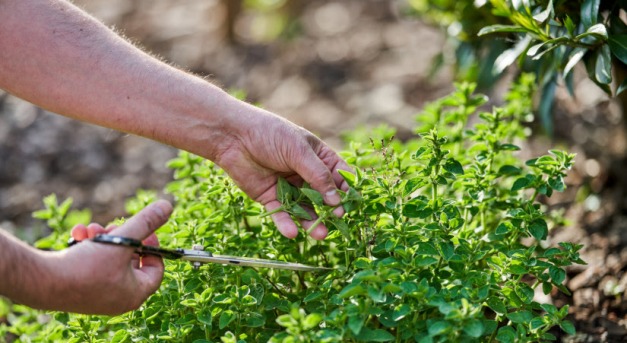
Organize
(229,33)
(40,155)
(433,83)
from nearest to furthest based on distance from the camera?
(40,155) → (433,83) → (229,33)

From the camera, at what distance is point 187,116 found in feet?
7.14

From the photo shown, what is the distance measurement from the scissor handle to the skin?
15 cm

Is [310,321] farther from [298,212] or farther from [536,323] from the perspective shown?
[536,323]

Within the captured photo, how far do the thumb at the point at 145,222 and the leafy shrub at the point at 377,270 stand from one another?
221 mm

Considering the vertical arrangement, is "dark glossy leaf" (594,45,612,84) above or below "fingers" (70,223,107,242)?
above

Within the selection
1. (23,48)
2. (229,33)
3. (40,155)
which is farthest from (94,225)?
(229,33)

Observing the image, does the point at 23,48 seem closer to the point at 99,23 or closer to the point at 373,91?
the point at 99,23

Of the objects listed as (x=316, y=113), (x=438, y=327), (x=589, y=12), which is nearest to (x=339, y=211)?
(x=438, y=327)

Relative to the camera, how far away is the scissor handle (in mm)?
1682

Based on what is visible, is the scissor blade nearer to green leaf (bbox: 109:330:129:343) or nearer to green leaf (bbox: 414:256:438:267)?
green leaf (bbox: 109:330:129:343)

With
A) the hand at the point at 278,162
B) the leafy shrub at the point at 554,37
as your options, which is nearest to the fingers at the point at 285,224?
the hand at the point at 278,162

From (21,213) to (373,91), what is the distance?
2.28m

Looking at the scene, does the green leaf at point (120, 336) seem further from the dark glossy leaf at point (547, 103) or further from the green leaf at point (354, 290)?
the dark glossy leaf at point (547, 103)

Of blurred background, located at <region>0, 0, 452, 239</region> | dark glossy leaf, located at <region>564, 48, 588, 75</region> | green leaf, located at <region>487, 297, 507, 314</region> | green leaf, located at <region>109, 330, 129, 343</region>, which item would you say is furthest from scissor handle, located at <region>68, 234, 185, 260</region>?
blurred background, located at <region>0, 0, 452, 239</region>
